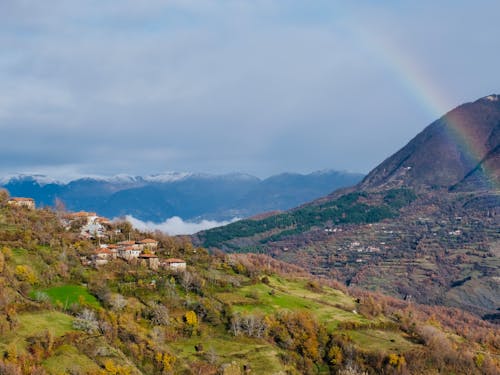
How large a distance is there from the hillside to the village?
173 cm

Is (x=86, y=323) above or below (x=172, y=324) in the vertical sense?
above

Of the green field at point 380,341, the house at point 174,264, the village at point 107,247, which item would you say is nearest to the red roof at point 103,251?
the village at point 107,247

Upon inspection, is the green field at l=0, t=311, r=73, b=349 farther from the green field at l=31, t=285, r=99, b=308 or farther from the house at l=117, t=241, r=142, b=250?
the house at l=117, t=241, r=142, b=250

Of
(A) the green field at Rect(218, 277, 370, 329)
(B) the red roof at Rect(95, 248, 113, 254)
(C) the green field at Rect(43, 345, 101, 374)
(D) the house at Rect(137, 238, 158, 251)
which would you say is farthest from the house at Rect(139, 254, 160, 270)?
(C) the green field at Rect(43, 345, 101, 374)

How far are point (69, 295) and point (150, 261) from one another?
2314 centimetres

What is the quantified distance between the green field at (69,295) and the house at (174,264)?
20906 mm

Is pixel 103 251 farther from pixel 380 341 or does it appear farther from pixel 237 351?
pixel 380 341

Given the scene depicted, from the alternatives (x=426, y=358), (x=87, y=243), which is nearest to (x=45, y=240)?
(x=87, y=243)

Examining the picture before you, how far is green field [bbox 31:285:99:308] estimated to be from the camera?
9161 centimetres

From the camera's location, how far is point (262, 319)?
10294 centimetres

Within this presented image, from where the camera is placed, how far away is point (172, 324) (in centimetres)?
9562

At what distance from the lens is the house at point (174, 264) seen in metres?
116

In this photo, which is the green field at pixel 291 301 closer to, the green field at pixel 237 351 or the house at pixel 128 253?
the green field at pixel 237 351

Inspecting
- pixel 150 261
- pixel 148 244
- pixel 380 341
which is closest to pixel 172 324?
pixel 150 261
